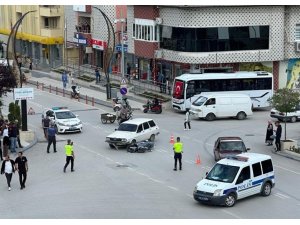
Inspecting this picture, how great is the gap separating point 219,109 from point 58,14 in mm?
32677

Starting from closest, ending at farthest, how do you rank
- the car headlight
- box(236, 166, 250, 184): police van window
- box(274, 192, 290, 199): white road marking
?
the car headlight < box(236, 166, 250, 184): police van window < box(274, 192, 290, 199): white road marking

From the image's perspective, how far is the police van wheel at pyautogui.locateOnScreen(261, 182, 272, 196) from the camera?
106 feet

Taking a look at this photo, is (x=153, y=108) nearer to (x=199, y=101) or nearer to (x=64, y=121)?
(x=199, y=101)

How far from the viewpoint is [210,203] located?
30438mm

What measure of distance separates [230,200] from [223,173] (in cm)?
141

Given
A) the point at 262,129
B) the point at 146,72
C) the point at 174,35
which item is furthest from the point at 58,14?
the point at 262,129

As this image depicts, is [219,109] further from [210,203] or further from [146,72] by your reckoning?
[210,203]

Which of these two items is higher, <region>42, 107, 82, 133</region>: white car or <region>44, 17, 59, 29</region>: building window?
<region>44, 17, 59, 29</region>: building window

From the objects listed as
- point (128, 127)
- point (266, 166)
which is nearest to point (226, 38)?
point (128, 127)

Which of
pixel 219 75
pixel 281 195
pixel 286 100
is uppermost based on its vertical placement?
pixel 219 75

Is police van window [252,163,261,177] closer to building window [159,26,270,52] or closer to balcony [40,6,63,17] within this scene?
building window [159,26,270,52]

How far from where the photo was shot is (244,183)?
31297 mm

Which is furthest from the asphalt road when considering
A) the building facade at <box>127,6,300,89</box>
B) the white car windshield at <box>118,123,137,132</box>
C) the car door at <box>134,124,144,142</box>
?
the building facade at <box>127,6,300,89</box>

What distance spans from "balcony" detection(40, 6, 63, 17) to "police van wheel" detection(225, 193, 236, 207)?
52803mm
